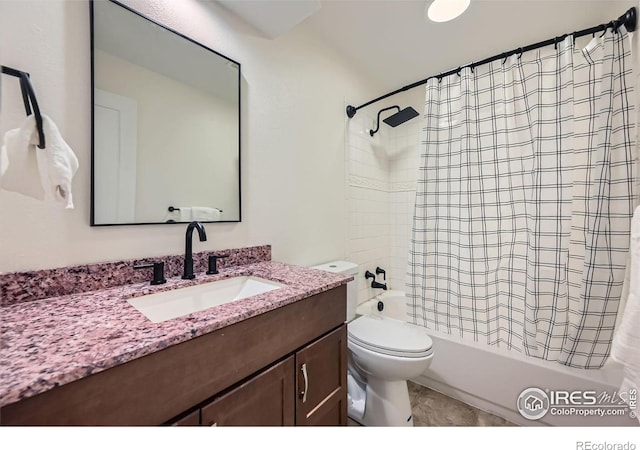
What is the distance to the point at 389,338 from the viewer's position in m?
1.32

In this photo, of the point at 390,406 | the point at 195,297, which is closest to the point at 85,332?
the point at 195,297

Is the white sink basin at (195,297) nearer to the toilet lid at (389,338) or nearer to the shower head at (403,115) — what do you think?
the toilet lid at (389,338)

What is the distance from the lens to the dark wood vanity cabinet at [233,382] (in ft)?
1.49

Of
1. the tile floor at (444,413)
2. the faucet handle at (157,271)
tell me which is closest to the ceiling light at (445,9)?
the faucet handle at (157,271)

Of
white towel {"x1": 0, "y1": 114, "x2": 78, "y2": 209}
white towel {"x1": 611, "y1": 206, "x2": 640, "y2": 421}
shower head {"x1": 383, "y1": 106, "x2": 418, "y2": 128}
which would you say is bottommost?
white towel {"x1": 611, "y1": 206, "x2": 640, "y2": 421}

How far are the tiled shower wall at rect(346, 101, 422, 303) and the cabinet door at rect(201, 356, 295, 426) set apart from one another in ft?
3.98

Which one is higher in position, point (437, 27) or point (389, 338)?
point (437, 27)

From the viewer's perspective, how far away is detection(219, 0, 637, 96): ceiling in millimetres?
1439

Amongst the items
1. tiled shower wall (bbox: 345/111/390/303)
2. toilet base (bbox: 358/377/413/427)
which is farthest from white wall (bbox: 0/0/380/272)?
toilet base (bbox: 358/377/413/427)

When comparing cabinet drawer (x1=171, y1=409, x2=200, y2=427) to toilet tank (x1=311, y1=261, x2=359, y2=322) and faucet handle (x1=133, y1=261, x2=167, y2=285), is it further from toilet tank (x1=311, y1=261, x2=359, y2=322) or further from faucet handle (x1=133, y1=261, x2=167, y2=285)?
toilet tank (x1=311, y1=261, x2=359, y2=322)

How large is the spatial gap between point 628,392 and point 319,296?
3.67 ft

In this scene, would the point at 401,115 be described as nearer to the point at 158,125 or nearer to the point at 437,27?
the point at 437,27

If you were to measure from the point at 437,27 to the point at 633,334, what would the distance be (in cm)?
182

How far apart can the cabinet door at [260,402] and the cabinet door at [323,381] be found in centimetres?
4
